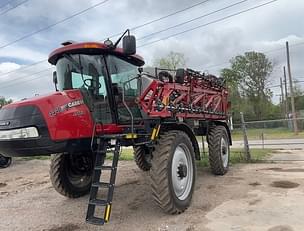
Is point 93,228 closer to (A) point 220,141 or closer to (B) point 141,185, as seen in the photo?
(B) point 141,185

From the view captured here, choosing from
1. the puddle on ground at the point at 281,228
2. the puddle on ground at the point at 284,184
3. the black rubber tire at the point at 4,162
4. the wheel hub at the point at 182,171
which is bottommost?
the puddle on ground at the point at 281,228

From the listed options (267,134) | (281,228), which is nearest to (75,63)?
(281,228)

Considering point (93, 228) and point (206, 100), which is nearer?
point (93, 228)

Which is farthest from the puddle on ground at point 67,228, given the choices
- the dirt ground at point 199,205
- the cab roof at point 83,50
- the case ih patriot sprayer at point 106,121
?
the cab roof at point 83,50

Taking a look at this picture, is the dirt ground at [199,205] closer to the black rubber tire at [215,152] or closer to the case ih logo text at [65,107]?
the black rubber tire at [215,152]

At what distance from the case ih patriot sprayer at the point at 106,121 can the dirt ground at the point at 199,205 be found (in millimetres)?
394

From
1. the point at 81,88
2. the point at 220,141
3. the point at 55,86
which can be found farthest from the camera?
the point at 220,141

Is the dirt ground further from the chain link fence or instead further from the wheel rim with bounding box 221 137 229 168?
the chain link fence

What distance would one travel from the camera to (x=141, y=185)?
825cm

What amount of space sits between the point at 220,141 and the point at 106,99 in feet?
13.1

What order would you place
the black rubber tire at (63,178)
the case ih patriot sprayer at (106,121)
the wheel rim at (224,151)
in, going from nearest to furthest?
the case ih patriot sprayer at (106,121)
the black rubber tire at (63,178)
the wheel rim at (224,151)

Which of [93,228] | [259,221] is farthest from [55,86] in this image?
[259,221]

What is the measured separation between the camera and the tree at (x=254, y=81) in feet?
145

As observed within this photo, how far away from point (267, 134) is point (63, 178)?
1818cm
